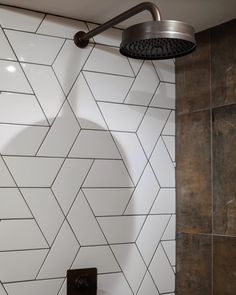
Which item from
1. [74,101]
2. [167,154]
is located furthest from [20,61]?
[167,154]

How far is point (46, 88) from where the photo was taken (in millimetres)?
1584

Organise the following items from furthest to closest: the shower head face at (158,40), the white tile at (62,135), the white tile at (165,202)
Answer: the white tile at (165,202) → the white tile at (62,135) → the shower head face at (158,40)

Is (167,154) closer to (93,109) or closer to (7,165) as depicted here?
(93,109)

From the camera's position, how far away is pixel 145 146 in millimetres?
1784

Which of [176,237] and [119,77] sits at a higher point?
[119,77]

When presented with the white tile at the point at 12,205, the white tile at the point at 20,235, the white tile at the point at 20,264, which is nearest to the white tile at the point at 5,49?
the white tile at the point at 12,205

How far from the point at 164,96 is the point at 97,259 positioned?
0.71 m

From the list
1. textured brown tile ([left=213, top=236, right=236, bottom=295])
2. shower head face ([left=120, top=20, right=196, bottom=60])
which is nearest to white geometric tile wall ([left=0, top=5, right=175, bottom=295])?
textured brown tile ([left=213, top=236, right=236, bottom=295])

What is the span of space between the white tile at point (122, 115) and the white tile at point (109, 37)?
0.80 feet

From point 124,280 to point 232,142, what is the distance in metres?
0.66

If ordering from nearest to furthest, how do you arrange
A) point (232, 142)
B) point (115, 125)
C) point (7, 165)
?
point (7, 165)
point (232, 142)
point (115, 125)

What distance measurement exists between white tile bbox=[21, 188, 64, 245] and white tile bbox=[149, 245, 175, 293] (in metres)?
0.45

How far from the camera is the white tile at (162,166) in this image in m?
A: 1.80

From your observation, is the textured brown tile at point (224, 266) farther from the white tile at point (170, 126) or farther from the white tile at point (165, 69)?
the white tile at point (165, 69)
